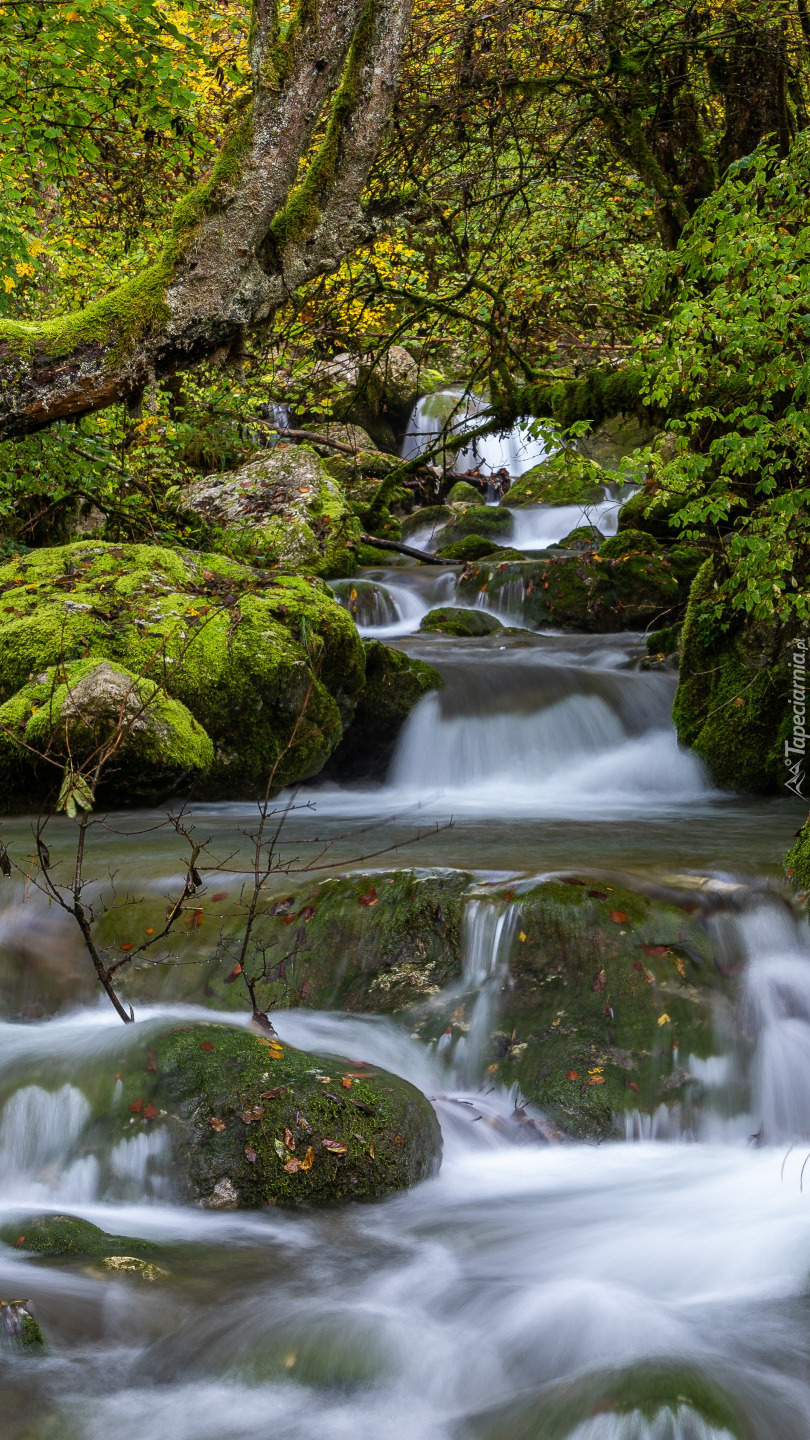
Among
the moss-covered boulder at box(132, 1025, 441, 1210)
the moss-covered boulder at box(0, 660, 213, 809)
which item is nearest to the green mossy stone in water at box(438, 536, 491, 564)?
the moss-covered boulder at box(0, 660, 213, 809)

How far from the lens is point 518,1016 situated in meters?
4.97

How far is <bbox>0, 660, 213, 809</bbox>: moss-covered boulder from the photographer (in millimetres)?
7125

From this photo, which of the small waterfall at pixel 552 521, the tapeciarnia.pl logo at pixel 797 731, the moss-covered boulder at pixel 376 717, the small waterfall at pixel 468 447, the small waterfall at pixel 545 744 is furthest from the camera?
the small waterfall at pixel 468 447

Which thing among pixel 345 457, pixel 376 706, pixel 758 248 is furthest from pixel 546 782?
pixel 345 457

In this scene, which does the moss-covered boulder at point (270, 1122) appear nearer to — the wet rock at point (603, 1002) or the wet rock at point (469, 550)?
the wet rock at point (603, 1002)

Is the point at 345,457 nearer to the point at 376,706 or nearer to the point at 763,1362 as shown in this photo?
the point at 376,706

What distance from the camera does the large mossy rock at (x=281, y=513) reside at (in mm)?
12055

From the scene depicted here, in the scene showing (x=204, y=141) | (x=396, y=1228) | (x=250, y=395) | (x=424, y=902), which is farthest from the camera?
(x=250, y=395)

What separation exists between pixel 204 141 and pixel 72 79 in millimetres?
1285

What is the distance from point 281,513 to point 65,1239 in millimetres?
9993

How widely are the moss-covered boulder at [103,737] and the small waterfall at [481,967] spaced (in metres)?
2.83

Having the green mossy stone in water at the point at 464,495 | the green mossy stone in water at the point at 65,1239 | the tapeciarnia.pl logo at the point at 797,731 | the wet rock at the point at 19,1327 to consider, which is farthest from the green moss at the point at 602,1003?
the green mossy stone in water at the point at 464,495

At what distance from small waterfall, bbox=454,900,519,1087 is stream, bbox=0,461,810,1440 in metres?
0.01

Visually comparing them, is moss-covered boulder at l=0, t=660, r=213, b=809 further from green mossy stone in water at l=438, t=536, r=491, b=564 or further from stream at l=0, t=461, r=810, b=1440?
green mossy stone in water at l=438, t=536, r=491, b=564
